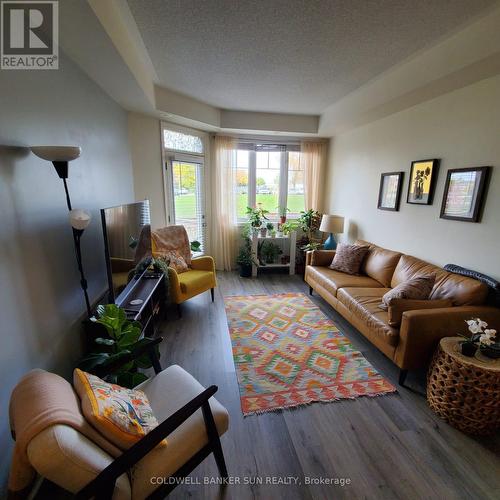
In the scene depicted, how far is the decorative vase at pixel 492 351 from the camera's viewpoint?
159 cm

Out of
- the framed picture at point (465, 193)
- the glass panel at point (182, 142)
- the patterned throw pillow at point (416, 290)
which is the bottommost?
the patterned throw pillow at point (416, 290)

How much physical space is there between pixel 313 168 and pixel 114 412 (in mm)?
4618

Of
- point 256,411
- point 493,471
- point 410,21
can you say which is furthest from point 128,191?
point 493,471

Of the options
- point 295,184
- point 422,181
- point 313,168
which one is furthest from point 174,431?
point 313,168

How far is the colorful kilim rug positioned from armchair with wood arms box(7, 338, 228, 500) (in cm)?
62

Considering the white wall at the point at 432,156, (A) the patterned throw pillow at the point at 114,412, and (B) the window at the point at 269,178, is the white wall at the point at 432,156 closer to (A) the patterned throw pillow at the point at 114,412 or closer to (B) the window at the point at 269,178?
(B) the window at the point at 269,178

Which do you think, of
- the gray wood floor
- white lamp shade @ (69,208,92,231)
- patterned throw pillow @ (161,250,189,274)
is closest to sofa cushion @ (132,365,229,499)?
the gray wood floor

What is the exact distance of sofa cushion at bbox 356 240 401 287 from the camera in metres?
2.97

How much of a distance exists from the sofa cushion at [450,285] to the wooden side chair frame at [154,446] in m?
2.08

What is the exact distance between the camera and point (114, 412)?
3.38 feet

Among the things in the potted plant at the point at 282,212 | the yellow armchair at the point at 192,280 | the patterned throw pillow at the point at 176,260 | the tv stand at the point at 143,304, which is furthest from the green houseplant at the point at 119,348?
the potted plant at the point at 282,212

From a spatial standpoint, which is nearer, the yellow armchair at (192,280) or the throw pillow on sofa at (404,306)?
the throw pillow on sofa at (404,306)

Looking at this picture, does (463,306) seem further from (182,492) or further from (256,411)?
(182,492)

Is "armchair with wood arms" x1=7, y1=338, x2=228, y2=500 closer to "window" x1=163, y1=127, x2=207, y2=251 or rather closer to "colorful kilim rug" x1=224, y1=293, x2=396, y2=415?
"colorful kilim rug" x1=224, y1=293, x2=396, y2=415
